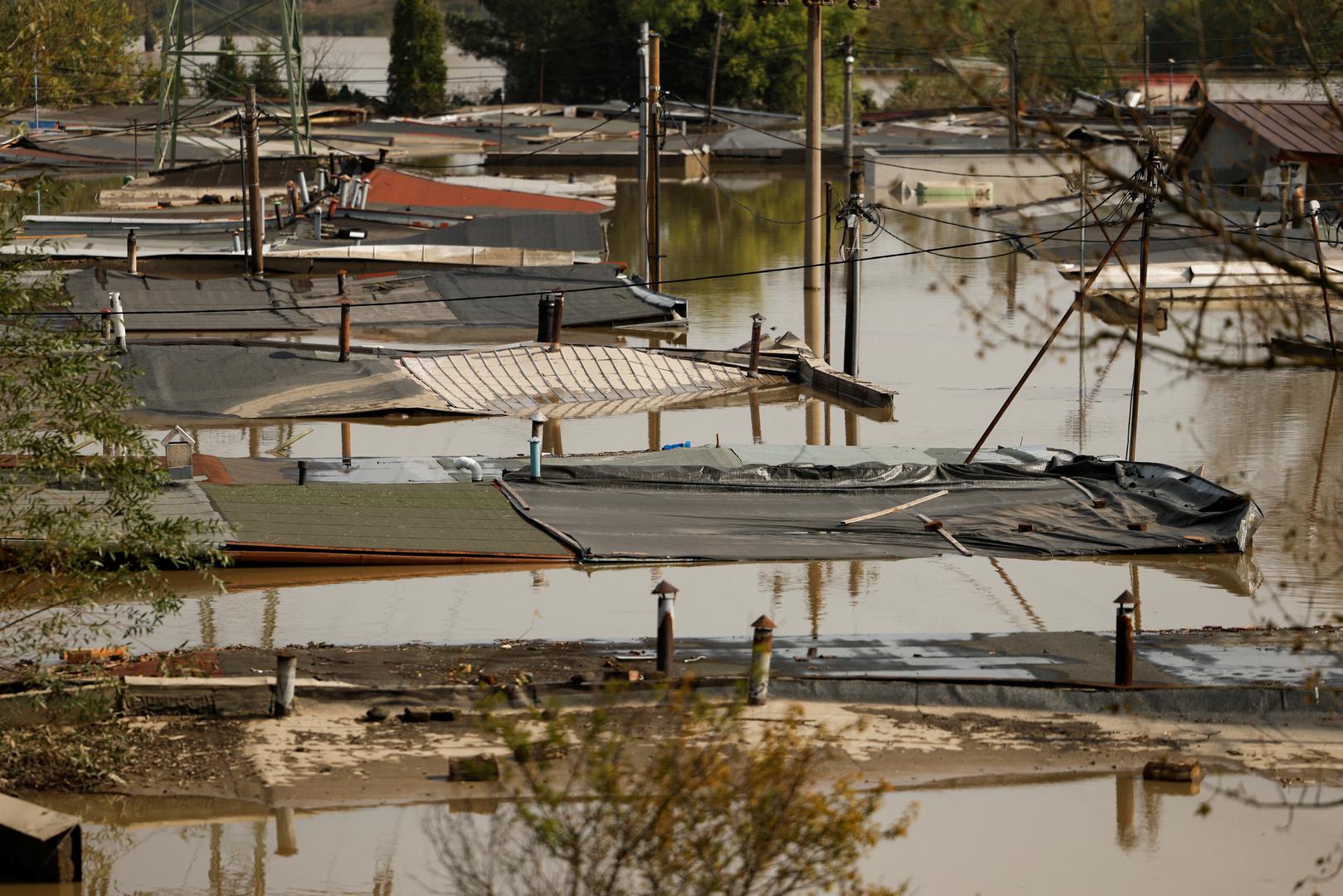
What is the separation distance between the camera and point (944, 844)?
387 inches

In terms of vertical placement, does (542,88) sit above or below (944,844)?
above

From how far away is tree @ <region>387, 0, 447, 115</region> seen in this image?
75.8 m

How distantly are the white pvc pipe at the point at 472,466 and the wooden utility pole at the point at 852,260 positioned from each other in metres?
8.78

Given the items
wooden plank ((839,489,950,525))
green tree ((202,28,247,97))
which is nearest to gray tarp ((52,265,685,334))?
wooden plank ((839,489,950,525))

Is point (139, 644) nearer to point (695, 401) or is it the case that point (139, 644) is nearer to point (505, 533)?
point (505, 533)

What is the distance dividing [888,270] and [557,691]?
3354 cm

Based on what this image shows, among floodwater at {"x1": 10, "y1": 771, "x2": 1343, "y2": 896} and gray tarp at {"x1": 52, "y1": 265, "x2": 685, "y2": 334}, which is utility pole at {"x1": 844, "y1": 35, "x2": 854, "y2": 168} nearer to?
gray tarp at {"x1": 52, "y1": 265, "x2": 685, "y2": 334}

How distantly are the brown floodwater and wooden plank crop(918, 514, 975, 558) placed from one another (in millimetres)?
137

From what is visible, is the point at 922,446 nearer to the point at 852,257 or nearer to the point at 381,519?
the point at 852,257

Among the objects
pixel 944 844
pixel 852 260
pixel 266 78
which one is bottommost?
pixel 944 844

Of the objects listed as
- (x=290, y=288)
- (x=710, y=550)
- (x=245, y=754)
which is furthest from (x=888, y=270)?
(x=245, y=754)

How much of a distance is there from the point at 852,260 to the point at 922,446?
390 cm

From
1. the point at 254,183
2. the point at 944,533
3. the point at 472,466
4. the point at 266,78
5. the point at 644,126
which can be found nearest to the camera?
the point at 944,533

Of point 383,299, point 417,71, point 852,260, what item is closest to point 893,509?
point 852,260
